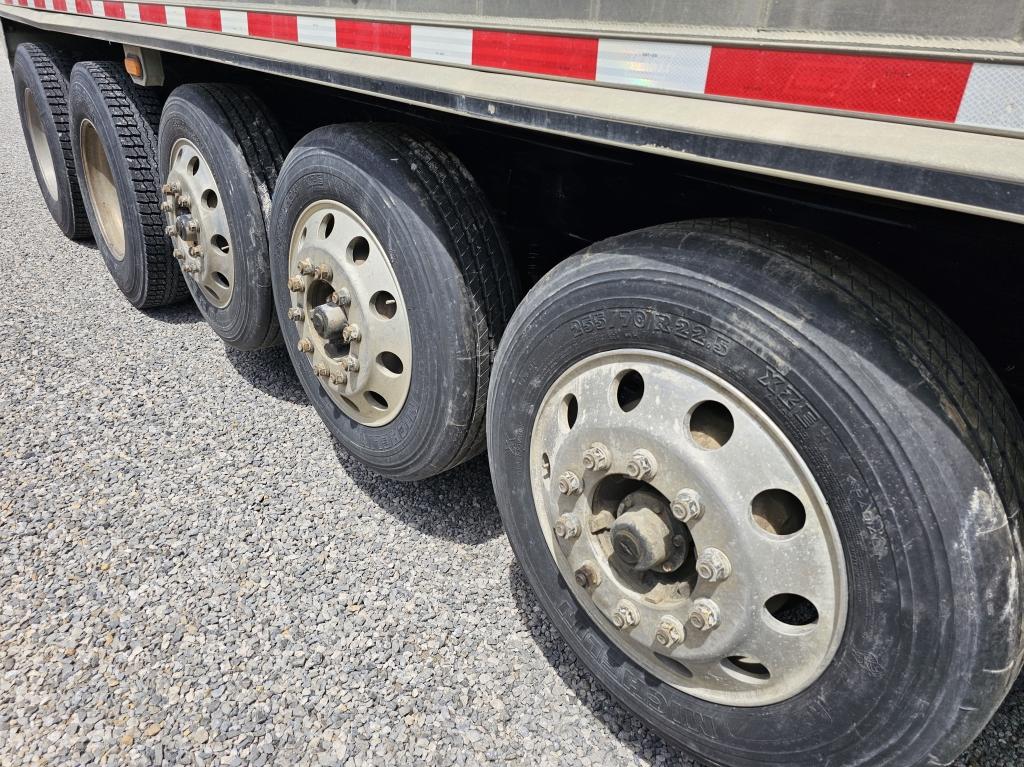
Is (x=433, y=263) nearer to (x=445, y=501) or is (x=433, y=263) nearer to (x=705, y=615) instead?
(x=445, y=501)

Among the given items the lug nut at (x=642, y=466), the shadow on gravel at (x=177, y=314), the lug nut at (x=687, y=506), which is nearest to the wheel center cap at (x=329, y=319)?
the lug nut at (x=642, y=466)

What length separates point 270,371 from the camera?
300cm

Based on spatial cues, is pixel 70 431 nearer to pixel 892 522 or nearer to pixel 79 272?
pixel 79 272

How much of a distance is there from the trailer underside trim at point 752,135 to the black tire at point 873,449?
213 millimetres

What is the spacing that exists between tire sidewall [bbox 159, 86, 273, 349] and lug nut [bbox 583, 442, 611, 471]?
1.58m

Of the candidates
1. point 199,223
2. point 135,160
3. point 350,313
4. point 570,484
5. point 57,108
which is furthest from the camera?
point 57,108

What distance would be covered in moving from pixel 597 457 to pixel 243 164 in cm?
171

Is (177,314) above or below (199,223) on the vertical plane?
below

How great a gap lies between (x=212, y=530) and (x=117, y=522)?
289 millimetres

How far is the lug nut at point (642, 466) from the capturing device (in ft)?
4.18

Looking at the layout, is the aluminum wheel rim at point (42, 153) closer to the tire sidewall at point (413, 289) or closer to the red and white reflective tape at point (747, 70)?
the tire sidewall at point (413, 289)

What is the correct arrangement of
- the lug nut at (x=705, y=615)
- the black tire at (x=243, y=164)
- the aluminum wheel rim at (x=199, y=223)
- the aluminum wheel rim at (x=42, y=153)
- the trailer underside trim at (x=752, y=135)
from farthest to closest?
the aluminum wheel rim at (x=42, y=153) → the aluminum wheel rim at (x=199, y=223) → the black tire at (x=243, y=164) → the lug nut at (x=705, y=615) → the trailer underside trim at (x=752, y=135)

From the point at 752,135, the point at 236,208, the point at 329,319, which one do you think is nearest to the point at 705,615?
the point at 752,135

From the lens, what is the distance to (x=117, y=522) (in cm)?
215
